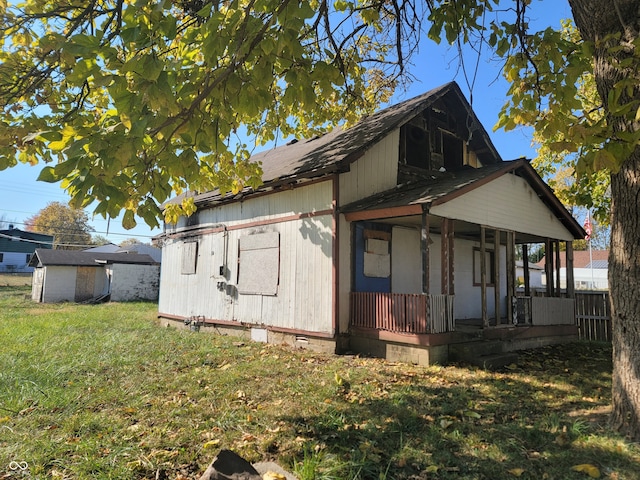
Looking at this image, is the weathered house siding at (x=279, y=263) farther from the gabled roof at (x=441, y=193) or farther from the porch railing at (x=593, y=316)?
the porch railing at (x=593, y=316)

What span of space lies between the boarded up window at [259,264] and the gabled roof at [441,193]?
245 cm

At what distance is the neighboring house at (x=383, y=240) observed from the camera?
333 inches

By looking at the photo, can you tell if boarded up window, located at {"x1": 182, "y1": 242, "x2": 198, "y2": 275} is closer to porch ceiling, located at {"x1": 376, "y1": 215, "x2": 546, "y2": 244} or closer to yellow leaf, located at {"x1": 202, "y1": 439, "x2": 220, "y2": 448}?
porch ceiling, located at {"x1": 376, "y1": 215, "x2": 546, "y2": 244}

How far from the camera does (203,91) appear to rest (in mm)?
3666

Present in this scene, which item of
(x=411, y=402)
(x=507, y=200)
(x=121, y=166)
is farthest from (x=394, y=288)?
(x=121, y=166)

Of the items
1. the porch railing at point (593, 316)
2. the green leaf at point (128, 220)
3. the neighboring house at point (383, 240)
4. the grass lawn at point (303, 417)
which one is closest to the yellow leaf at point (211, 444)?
the grass lawn at point (303, 417)

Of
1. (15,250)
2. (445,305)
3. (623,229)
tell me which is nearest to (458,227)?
(445,305)

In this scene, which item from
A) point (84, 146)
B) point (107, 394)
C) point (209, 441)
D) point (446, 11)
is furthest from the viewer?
point (107, 394)

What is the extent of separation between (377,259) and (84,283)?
2553 cm

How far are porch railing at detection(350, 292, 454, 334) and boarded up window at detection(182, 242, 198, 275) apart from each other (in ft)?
21.9

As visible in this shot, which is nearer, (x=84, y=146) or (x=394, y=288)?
(x=84, y=146)

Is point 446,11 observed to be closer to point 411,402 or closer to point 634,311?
point 634,311

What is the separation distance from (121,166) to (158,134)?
81cm

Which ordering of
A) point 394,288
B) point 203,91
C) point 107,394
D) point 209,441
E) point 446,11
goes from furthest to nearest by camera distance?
point 394,288 → point 107,394 → point 446,11 → point 209,441 → point 203,91
